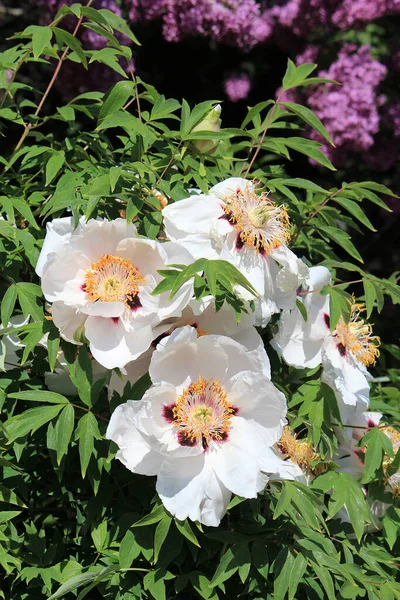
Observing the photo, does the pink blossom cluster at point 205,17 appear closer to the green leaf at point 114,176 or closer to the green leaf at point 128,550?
the green leaf at point 114,176

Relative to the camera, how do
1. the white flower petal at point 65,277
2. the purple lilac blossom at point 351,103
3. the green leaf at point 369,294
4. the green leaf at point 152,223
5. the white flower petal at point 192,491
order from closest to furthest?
the white flower petal at point 192,491 < the white flower petal at point 65,277 < the green leaf at point 152,223 < the green leaf at point 369,294 < the purple lilac blossom at point 351,103

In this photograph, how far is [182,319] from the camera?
1.46 meters

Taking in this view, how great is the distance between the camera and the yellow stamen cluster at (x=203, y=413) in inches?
54.3

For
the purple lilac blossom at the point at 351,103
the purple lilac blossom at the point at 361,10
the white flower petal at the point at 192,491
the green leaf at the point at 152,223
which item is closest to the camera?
the white flower petal at the point at 192,491

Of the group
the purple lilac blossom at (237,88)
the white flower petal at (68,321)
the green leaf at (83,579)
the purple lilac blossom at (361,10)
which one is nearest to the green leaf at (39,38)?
the white flower petal at (68,321)

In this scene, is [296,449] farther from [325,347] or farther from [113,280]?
[113,280]

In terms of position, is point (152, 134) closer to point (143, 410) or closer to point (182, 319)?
point (182, 319)

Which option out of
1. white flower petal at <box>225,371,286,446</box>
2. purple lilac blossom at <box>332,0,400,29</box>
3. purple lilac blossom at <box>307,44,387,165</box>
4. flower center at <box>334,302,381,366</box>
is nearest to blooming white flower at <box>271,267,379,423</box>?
flower center at <box>334,302,381,366</box>

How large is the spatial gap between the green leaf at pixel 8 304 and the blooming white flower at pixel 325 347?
0.53 meters

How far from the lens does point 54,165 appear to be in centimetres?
165

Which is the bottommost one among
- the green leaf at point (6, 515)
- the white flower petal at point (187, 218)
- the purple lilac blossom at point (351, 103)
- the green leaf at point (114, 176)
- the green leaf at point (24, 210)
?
the purple lilac blossom at point (351, 103)

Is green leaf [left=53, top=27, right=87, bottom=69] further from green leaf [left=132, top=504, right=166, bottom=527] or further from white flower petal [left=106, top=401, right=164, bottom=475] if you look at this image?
green leaf [left=132, top=504, right=166, bottom=527]

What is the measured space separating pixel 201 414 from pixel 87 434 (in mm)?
203

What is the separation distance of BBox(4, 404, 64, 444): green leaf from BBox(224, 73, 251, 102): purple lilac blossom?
331 centimetres
